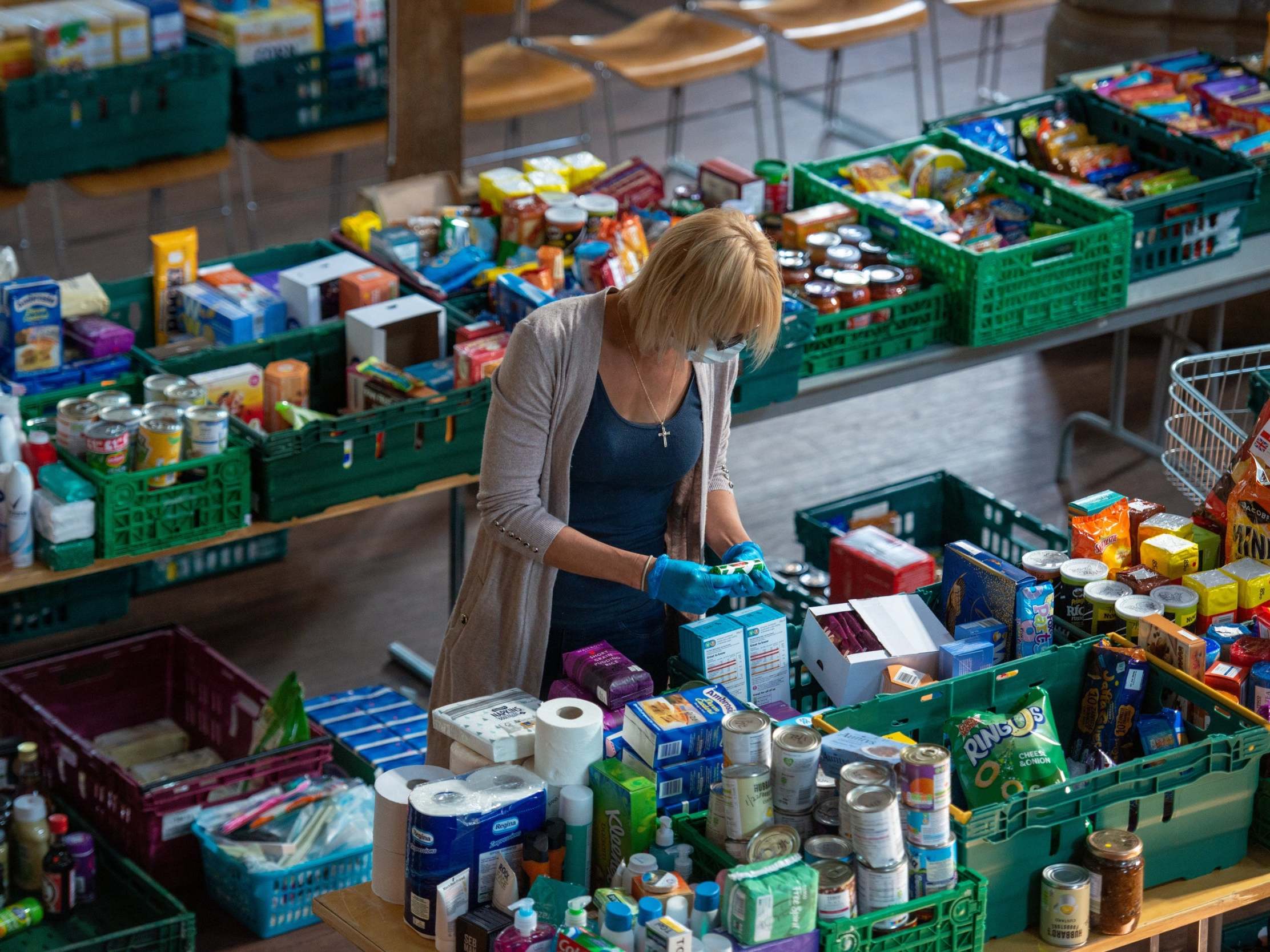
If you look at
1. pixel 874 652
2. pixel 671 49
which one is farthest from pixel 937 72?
pixel 874 652

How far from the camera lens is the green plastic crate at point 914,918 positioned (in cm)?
263

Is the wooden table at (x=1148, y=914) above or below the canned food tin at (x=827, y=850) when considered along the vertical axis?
below

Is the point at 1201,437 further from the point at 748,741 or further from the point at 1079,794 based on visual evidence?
the point at 748,741

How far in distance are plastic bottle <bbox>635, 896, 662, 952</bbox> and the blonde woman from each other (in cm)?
81

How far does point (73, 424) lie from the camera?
425 centimetres

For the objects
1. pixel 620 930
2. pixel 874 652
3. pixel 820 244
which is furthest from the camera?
pixel 820 244

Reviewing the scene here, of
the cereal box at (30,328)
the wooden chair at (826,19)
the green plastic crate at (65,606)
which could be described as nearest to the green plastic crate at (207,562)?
the green plastic crate at (65,606)

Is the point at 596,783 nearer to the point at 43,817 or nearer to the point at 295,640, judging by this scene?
the point at 43,817

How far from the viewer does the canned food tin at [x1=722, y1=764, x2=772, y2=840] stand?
270 centimetres

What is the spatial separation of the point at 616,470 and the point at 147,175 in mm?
4345

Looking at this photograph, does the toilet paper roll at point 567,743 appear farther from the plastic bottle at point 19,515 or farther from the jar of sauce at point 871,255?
the jar of sauce at point 871,255

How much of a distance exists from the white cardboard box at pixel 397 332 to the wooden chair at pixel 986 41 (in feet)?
15.0

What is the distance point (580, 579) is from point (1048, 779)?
980 mm

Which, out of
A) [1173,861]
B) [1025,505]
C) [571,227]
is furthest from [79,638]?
[1173,861]
